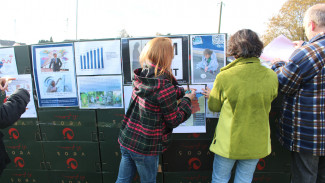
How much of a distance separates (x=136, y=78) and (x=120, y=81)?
769 millimetres

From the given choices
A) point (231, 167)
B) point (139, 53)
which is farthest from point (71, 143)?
point (231, 167)

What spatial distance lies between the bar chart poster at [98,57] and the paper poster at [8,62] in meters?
0.78

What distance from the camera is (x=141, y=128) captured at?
4.57ft

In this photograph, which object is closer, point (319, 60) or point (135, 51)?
point (319, 60)

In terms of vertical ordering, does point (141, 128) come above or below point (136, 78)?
below

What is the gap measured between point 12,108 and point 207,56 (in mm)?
1735

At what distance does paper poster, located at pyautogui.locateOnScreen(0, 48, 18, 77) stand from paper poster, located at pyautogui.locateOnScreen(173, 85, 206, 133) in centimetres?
203

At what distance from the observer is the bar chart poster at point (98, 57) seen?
206 centimetres

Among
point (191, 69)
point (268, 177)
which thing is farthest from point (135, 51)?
point (268, 177)

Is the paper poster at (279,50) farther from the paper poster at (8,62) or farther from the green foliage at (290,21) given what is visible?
the green foliage at (290,21)

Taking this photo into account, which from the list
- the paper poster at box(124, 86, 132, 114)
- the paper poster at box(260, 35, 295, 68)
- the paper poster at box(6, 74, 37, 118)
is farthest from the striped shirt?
the paper poster at box(6, 74, 37, 118)

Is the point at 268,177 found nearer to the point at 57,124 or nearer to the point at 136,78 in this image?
the point at 136,78

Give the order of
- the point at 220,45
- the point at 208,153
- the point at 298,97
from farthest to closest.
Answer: the point at 208,153, the point at 220,45, the point at 298,97

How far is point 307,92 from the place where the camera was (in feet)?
4.80
